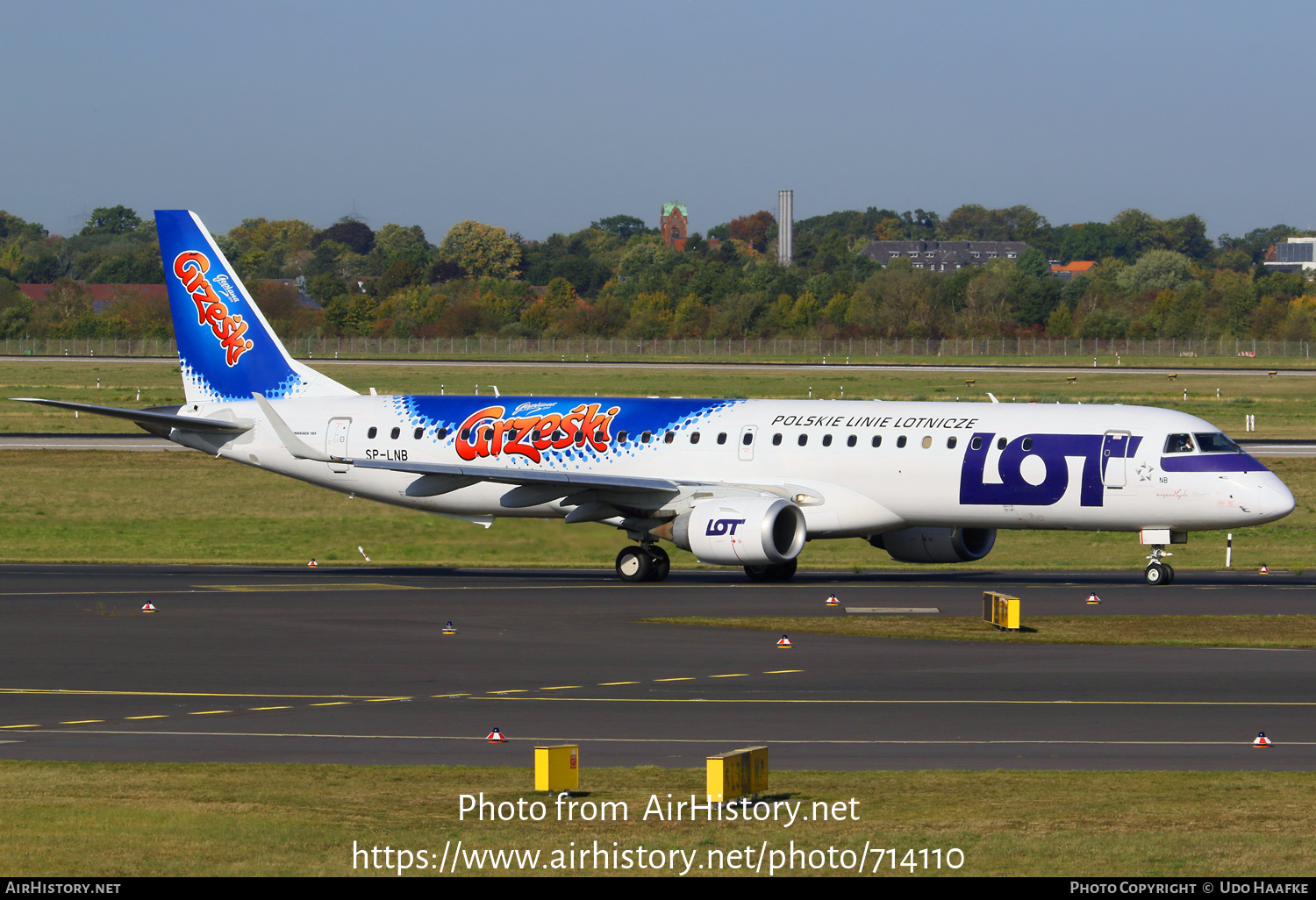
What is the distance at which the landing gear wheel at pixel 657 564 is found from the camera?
41.2 meters

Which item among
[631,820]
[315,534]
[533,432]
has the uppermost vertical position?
[533,432]

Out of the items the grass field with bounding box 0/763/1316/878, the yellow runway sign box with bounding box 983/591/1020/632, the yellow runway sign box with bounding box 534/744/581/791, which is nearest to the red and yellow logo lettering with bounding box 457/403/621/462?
the yellow runway sign box with bounding box 983/591/1020/632

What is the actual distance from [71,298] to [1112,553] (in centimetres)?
17104

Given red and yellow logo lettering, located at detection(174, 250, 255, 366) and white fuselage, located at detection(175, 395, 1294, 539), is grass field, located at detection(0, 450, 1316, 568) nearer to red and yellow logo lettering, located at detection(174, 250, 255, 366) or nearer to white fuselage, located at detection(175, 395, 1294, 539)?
white fuselage, located at detection(175, 395, 1294, 539)

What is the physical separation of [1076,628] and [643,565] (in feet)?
40.2

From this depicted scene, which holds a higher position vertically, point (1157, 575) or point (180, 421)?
point (180, 421)

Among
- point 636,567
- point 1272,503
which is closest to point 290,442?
point 636,567

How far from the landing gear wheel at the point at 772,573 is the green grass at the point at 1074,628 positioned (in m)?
7.57

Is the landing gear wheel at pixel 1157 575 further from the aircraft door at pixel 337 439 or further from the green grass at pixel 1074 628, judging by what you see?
the aircraft door at pixel 337 439

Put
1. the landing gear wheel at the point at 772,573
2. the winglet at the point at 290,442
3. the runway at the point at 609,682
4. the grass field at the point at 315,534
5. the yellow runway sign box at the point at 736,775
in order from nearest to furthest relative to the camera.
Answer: the yellow runway sign box at the point at 736,775
the runway at the point at 609,682
the winglet at the point at 290,442
the landing gear wheel at the point at 772,573
the grass field at the point at 315,534

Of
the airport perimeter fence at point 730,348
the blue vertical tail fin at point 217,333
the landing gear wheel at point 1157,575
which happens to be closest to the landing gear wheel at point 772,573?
the landing gear wheel at point 1157,575

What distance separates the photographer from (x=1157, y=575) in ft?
128

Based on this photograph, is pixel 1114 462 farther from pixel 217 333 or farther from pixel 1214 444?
pixel 217 333

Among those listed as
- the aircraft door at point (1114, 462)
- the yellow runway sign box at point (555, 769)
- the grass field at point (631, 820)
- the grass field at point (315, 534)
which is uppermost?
the aircraft door at point (1114, 462)
